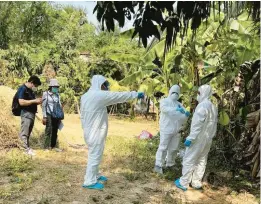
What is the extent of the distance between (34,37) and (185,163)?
18.1 metres

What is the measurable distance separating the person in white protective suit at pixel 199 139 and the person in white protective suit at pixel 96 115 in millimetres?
938

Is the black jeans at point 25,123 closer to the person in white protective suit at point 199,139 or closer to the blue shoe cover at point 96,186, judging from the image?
the blue shoe cover at point 96,186

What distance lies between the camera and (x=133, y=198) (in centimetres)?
521

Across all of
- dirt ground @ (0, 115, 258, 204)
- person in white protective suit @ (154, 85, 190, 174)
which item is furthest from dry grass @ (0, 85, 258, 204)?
person in white protective suit @ (154, 85, 190, 174)

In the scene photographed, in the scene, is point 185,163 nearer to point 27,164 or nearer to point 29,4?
point 27,164

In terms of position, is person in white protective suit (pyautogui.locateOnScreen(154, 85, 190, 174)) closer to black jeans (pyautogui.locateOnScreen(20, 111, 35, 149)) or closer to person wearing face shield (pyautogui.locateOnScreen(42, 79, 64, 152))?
person wearing face shield (pyautogui.locateOnScreen(42, 79, 64, 152))

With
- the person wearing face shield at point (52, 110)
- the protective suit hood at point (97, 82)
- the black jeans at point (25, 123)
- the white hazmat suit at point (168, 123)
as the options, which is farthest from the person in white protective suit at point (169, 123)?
the black jeans at point (25, 123)

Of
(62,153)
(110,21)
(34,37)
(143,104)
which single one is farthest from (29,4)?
(110,21)

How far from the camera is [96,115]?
17.1ft

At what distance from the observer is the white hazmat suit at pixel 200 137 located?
5.45 metres

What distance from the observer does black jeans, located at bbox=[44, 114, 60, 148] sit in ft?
24.9

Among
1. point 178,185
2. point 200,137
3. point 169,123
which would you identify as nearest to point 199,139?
point 200,137

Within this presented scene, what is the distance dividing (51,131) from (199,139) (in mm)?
3371

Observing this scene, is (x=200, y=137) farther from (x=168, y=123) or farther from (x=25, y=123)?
(x=25, y=123)
